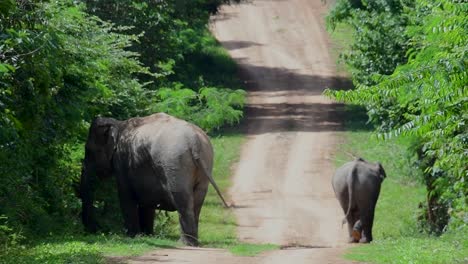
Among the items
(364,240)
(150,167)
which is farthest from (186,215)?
(364,240)

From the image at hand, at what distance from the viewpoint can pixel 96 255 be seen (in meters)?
17.1

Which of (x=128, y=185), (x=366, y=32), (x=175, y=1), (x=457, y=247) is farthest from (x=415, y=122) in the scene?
(x=175, y=1)

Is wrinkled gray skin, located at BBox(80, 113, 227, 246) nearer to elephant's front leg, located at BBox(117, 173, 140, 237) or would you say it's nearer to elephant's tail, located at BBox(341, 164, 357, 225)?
elephant's front leg, located at BBox(117, 173, 140, 237)

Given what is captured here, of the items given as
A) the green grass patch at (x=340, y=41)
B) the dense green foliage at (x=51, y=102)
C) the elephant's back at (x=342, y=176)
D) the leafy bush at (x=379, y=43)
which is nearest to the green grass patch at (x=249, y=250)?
the dense green foliage at (x=51, y=102)

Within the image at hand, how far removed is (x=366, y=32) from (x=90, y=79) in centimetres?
1083

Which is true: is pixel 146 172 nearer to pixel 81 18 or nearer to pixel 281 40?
pixel 81 18

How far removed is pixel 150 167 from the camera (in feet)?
76.4

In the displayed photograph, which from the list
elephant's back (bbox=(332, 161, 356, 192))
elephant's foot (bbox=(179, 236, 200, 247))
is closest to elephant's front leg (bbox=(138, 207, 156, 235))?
elephant's foot (bbox=(179, 236, 200, 247))

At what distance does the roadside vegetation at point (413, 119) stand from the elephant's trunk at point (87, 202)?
512cm

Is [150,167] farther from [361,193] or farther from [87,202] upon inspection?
[361,193]

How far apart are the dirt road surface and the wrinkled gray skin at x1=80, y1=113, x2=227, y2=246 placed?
2259 mm

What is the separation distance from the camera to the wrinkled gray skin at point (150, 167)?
22688 millimetres

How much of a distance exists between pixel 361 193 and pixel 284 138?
16.8 metres

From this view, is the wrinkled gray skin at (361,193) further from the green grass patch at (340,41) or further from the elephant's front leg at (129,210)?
the green grass patch at (340,41)
